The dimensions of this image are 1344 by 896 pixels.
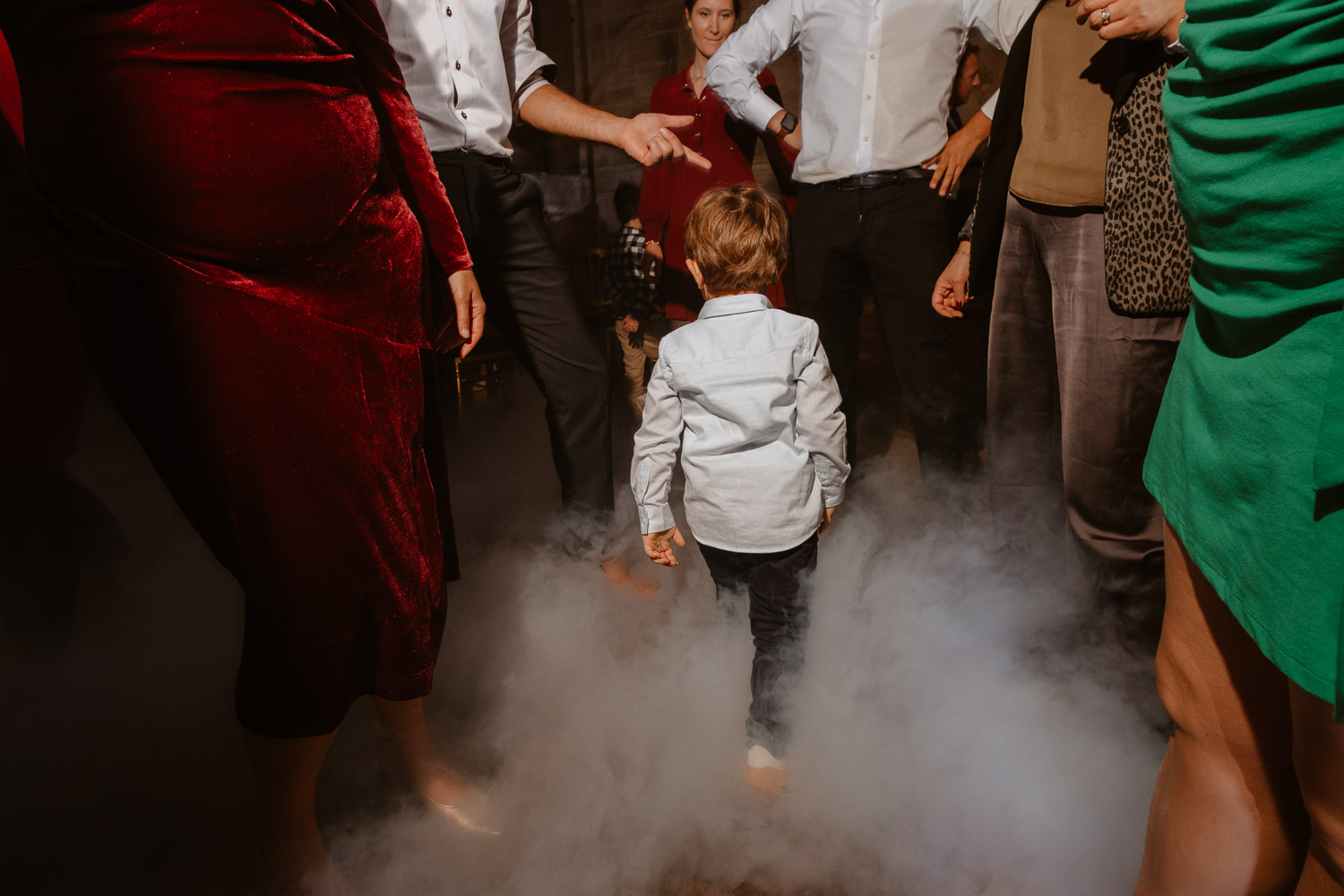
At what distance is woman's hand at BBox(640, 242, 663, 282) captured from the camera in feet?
10.2

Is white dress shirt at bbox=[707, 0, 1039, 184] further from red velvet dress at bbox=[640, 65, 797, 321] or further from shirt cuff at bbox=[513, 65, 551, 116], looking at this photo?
shirt cuff at bbox=[513, 65, 551, 116]

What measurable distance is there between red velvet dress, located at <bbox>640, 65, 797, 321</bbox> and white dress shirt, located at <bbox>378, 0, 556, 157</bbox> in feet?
3.64

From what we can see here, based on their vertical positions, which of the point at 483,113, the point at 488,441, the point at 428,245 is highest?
the point at 483,113

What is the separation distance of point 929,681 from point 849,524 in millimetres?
838

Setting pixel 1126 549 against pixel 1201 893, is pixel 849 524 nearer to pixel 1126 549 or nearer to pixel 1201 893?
pixel 1126 549

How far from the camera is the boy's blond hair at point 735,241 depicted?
1.61m

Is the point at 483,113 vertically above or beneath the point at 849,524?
above

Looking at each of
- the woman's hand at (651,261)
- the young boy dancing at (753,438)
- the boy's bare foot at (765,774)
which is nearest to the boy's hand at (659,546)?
the young boy dancing at (753,438)

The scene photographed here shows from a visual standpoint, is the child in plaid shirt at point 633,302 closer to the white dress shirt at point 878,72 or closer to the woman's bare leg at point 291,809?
the white dress shirt at point 878,72

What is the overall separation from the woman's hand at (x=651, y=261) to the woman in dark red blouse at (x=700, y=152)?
0.06m

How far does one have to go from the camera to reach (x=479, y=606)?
214cm

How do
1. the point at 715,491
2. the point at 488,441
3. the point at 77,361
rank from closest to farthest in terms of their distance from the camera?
1. the point at 77,361
2. the point at 715,491
3. the point at 488,441

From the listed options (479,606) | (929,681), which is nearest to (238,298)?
(479,606)

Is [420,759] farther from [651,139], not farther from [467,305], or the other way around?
[651,139]
